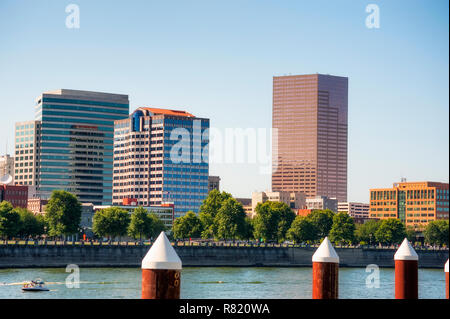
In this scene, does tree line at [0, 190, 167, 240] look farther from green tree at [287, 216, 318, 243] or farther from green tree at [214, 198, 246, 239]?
green tree at [287, 216, 318, 243]

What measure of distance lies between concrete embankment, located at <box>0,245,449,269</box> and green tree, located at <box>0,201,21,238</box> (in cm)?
1234

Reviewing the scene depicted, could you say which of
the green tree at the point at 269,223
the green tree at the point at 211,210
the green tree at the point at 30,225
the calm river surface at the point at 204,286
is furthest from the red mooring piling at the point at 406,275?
the green tree at the point at 269,223

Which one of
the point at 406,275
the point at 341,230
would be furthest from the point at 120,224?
the point at 406,275

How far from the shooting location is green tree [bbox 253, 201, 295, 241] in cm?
17612

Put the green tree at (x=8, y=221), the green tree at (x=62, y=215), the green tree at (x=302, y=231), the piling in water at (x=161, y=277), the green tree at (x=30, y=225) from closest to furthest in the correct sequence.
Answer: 1. the piling in water at (x=161, y=277)
2. the green tree at (x=8, y=221)
3. the green tree at (x=62, y=215)
4. the green tree at (x=30, y=225)
5. the green tree at (x=302, y=231)

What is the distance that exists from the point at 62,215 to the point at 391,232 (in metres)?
80.0

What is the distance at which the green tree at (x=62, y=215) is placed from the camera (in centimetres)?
14888

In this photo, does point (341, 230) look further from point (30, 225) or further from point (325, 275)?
point (325, 275)

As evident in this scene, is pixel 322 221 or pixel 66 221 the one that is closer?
pixel 66 221

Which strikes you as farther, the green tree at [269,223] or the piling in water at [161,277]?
the green tree at [269,223]

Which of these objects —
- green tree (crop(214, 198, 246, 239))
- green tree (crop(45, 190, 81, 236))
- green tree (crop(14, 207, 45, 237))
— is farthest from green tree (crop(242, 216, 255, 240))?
green tree (crop(14, 207, 45, 237))

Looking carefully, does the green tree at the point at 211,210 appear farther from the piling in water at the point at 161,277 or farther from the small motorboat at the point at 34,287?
the piling in water at the point at 161,277

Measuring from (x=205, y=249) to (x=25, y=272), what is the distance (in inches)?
1763

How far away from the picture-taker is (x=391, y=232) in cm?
19138
